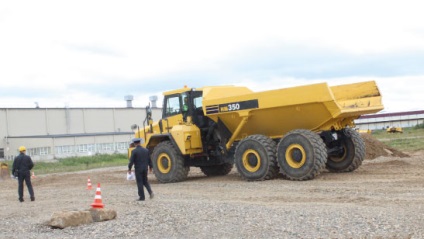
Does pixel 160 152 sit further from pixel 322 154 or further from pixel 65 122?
pixel 65 122

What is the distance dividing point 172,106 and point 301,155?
5.46 meters

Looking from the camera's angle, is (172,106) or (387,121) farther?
(387,121)

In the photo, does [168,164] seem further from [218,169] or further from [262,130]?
[262,130]

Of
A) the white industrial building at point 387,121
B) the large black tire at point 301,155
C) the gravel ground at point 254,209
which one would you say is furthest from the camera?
the white industrial building at point 387,121

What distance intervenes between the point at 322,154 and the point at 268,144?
1.75 meters

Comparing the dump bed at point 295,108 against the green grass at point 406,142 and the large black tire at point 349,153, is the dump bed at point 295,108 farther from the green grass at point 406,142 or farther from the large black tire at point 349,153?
the green grass at point 406,142

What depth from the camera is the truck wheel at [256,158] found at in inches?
672

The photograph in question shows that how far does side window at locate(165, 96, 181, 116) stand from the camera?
19705 mm

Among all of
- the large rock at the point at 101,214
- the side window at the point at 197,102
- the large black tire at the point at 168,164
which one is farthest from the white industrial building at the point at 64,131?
the large rock at the point at 101,214

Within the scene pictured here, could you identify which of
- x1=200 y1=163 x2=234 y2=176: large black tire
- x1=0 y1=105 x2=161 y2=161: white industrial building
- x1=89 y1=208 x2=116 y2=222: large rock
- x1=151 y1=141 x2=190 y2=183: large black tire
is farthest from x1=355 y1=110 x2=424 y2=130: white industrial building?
x1=89 y1=208 x2=116 y2=222: large rock

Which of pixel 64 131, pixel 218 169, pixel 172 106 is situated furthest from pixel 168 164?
pixel 64 131

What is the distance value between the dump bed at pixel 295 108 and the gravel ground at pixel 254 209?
5.40 ft

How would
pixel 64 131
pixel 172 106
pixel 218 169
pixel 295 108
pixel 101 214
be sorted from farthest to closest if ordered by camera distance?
pixel 64 131
pixel 218 169
pixel 172 106
pixel 295 108
pixel 101 214

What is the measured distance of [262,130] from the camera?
1806 centimetres
